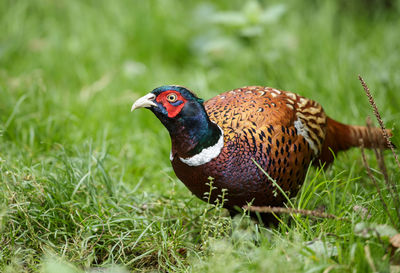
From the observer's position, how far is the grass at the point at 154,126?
2.53 metres

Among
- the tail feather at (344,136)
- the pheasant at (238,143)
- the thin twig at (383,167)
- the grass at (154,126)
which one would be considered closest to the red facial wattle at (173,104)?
→ the pheasant at (238,143)

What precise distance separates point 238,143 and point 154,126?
1950 millimetres

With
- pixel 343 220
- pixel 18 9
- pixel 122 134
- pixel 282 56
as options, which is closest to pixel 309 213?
pixel 343 220

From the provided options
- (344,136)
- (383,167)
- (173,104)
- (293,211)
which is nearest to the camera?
(383,167)

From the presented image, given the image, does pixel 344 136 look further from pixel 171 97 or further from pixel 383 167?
pixel 171 97

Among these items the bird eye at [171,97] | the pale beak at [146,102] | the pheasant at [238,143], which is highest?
the bird eye at [171,97]

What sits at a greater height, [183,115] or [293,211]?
[183,115]

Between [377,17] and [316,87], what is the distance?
6.84 feet

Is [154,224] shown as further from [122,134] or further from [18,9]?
[18,9]

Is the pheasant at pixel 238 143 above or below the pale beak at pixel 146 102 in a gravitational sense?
below

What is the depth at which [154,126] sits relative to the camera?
4.53 m

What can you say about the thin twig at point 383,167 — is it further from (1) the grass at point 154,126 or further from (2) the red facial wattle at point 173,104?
(2) the red facial wattle at point 173,104

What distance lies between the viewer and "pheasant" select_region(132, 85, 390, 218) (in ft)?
8.69

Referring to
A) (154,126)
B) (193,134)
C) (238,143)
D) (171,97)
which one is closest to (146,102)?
(171,97)
